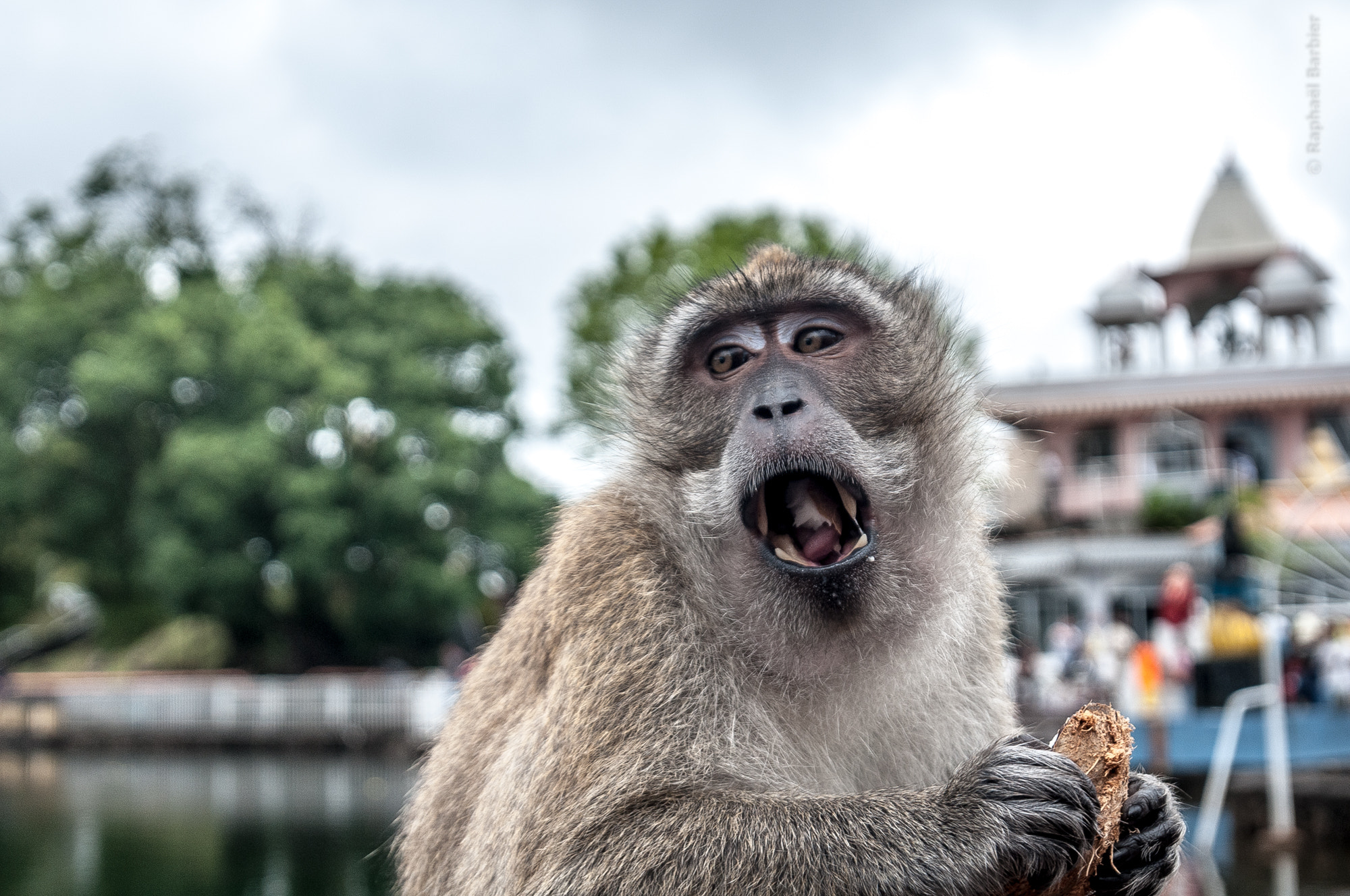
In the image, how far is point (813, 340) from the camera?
315 centimetres

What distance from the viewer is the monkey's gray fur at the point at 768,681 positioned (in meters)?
2.49

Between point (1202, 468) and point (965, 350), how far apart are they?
3397 cm

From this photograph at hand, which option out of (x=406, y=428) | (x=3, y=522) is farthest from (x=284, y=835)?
(x=3, y=522)

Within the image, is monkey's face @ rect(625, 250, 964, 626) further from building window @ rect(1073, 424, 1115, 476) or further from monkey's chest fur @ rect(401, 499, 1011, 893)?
building window @ rect(1073, 424, 1115, 476)

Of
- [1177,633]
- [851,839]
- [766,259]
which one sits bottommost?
[1177,633]

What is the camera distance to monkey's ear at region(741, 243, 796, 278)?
3432 mm

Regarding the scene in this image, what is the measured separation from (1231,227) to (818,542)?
38486 mm

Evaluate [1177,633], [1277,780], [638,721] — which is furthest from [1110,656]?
[638,721]

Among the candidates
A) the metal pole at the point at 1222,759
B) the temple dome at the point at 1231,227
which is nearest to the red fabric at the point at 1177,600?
the metal pole at the point at 1222,759

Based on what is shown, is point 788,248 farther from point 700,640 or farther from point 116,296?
point 116,296

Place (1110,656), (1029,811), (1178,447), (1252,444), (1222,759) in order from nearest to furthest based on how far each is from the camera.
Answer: (1029,811) → (1222,759) → (1110,656) → (1178,447) → (1252,444)

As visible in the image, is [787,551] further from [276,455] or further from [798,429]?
[276,455]

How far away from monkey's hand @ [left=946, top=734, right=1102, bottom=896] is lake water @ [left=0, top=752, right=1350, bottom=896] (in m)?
5.26

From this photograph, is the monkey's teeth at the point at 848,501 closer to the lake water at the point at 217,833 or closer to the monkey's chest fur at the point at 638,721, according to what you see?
the monkey's chest fur at the point at 638,721
